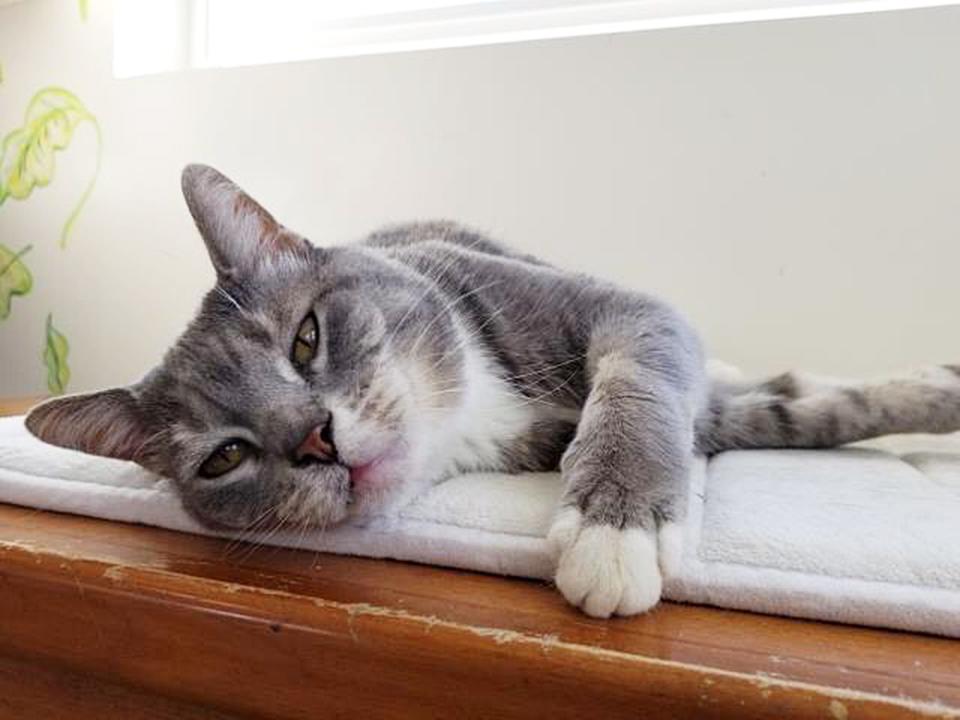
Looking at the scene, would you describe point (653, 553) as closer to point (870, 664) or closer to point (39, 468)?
point (870, 664)

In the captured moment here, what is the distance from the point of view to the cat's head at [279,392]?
0.74 meters

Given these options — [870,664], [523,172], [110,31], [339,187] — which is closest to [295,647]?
[870,664]

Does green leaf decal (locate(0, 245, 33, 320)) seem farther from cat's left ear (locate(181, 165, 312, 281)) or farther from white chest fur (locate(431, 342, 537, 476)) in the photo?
white chest fur (locate(431, 342, 537, 476))

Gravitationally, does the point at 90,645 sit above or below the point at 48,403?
below

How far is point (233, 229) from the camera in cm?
91

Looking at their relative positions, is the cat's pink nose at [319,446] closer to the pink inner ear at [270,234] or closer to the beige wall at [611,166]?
the pink inner ear at [270,234]

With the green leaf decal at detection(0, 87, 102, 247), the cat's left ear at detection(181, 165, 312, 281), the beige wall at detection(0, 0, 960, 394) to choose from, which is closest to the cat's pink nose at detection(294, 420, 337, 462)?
the cat's left ear at detection(181, 165, 312, 281)

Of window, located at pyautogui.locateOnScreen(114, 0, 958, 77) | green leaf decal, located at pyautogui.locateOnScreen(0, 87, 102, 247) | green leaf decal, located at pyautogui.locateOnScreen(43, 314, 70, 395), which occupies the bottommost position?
green leaf decal, located at pyautogui.locateOnScreen(43, 314, 70, 395)

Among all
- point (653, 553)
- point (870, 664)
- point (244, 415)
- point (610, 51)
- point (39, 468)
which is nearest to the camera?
point (870, 664)

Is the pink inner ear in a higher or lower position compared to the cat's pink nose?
higher

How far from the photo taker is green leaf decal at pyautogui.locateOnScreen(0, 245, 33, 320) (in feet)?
6.73

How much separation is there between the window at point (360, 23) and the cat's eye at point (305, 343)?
1.04 meters

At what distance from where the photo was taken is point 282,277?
0.91 m

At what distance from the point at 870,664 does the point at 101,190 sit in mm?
1944
